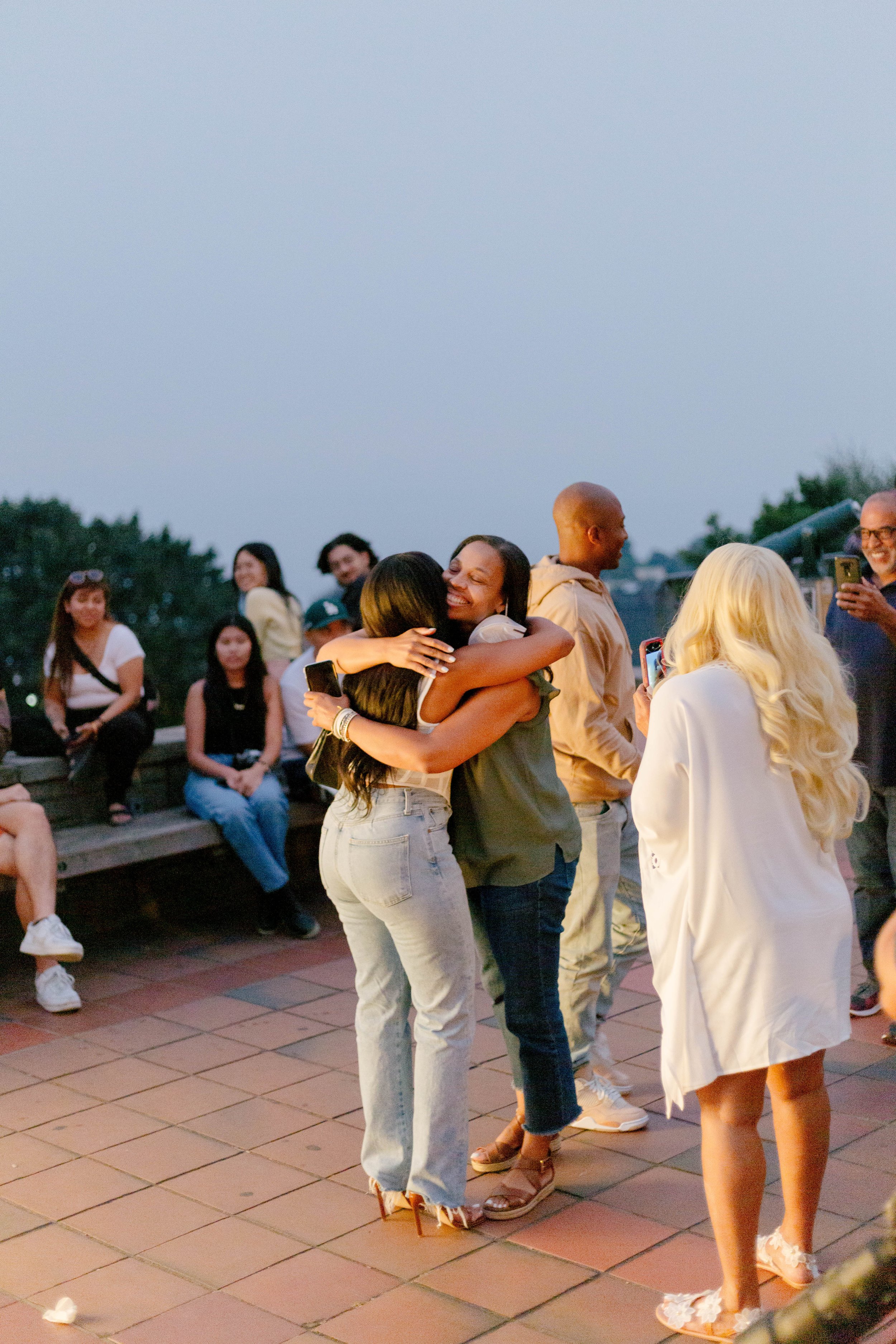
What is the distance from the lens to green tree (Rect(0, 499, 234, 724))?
17.7 m

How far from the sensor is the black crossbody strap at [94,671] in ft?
21.5

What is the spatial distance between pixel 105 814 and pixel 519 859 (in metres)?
3.68

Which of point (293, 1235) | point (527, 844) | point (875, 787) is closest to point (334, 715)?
point (527, 844)

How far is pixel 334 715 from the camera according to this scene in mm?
3416

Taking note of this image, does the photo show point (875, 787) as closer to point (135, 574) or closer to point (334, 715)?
point (334, 715)

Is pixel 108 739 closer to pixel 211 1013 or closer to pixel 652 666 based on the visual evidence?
pixel 211 1013

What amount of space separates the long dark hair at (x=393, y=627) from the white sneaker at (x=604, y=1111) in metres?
1.38

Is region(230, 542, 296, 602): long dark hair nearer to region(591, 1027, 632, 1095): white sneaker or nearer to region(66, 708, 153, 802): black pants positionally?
region(66, 708, 153, 802): black pants

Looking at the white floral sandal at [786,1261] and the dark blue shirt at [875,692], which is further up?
the dark blue shirt at [875,692]

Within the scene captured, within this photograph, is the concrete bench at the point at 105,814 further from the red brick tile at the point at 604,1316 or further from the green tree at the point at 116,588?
the green tree at the point at 116,588

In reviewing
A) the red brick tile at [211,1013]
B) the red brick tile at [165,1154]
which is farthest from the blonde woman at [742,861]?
the red brick tile at [211,1013]

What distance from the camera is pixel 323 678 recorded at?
3.55 metres

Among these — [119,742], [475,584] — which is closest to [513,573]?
[475,584]

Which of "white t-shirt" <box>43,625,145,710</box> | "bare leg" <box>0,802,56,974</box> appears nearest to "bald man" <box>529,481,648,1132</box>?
"bare leg" <box>0,802,56,974</box>
